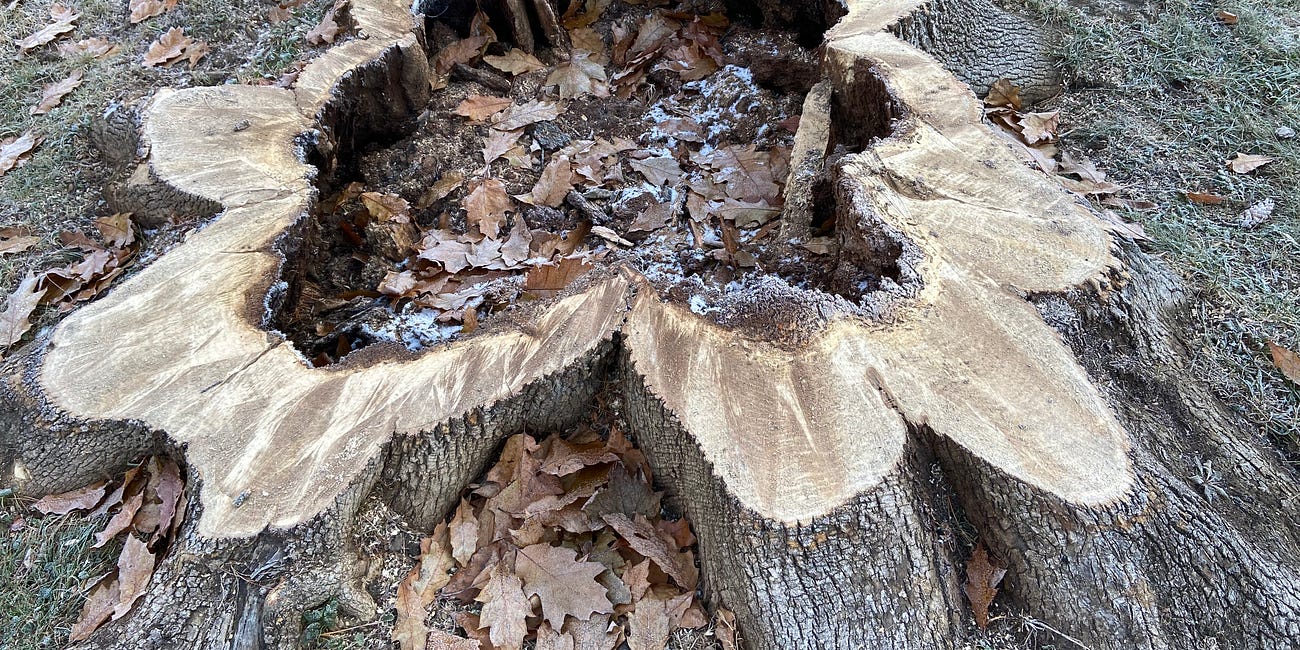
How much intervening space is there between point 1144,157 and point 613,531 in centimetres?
274

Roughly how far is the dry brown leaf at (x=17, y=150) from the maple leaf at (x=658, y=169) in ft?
8.87

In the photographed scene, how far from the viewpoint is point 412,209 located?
294 centimetres

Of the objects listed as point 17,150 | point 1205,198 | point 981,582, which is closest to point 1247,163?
point 1205,198

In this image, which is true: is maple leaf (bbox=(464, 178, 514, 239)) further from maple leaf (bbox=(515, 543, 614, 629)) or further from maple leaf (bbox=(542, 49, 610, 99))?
maple leaf (bbox=(515, 543, 614, 629))

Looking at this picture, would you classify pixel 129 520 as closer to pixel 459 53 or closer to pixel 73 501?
pixel 73 501

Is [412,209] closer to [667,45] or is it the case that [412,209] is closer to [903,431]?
[667,45]

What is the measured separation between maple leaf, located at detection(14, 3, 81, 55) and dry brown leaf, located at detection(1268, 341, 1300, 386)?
19.0 ft

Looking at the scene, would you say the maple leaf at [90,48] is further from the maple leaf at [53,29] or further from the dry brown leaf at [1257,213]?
the dry brown leaf at [1257,213]

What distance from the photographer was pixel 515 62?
3.69m

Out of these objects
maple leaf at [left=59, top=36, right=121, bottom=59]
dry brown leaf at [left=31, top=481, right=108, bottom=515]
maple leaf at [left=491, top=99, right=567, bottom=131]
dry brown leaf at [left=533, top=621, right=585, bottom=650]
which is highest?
maple leaf at [left=59, top=36, right=121, bottom=59]

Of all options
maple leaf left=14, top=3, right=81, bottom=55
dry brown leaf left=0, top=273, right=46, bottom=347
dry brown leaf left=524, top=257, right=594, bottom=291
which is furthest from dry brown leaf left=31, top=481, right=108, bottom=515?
maple leaf left=14, top=3, right=81, bottom=55

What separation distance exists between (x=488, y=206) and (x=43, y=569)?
181 cm

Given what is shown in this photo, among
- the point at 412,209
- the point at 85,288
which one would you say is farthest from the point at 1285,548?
the point at 85,288

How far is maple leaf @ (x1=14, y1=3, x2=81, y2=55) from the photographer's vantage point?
12.5 feet
